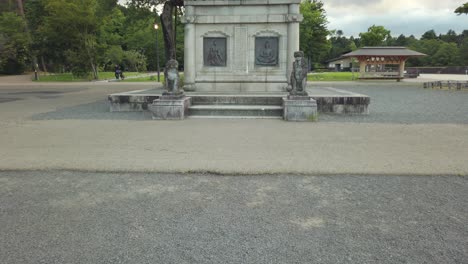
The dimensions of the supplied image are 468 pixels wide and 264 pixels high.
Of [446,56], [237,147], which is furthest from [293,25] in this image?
[446,56]

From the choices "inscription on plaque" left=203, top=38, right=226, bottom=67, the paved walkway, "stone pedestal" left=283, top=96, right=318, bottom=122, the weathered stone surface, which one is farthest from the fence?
the weathered stone surface

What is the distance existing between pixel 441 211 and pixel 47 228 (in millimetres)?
4203

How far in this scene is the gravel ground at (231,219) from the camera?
300 centimetres

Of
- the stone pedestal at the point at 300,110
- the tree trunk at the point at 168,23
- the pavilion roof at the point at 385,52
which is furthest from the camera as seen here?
the pavilion roof at the point at 385,52

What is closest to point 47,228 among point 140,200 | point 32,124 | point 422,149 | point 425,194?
point 140,200

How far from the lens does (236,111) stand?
10984 mm

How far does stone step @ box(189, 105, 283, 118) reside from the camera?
35.8 feet

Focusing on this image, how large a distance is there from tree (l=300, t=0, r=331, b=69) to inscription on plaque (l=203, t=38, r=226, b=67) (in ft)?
128

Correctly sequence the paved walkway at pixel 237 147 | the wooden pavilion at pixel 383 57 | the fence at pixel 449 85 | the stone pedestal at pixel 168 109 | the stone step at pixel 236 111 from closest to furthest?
1. the paved walkway at pixel 237 147
2. the stone pedestal at pixel 168 109
3. the stone step at pixel 236 111
4. the fence at pixel 449 85
5. the wooden pavilion at pixel 383 57

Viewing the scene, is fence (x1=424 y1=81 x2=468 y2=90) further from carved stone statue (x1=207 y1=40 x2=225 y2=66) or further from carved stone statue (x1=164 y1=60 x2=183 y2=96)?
carved stone statue (x1=164 y1=60 x2=183 y2=96)

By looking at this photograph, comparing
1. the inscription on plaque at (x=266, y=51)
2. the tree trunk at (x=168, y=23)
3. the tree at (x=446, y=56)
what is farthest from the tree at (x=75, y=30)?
the tree at (x=446, y=56)

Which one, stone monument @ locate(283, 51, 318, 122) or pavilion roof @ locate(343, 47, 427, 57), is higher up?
pavilion roof @ locate(343, 47, 427, 57)

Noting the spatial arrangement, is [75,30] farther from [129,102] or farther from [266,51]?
[266,51]

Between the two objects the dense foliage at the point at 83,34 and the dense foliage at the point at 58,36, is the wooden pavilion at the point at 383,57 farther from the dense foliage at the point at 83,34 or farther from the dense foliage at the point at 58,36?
the dense foliage at the point at 58,36
